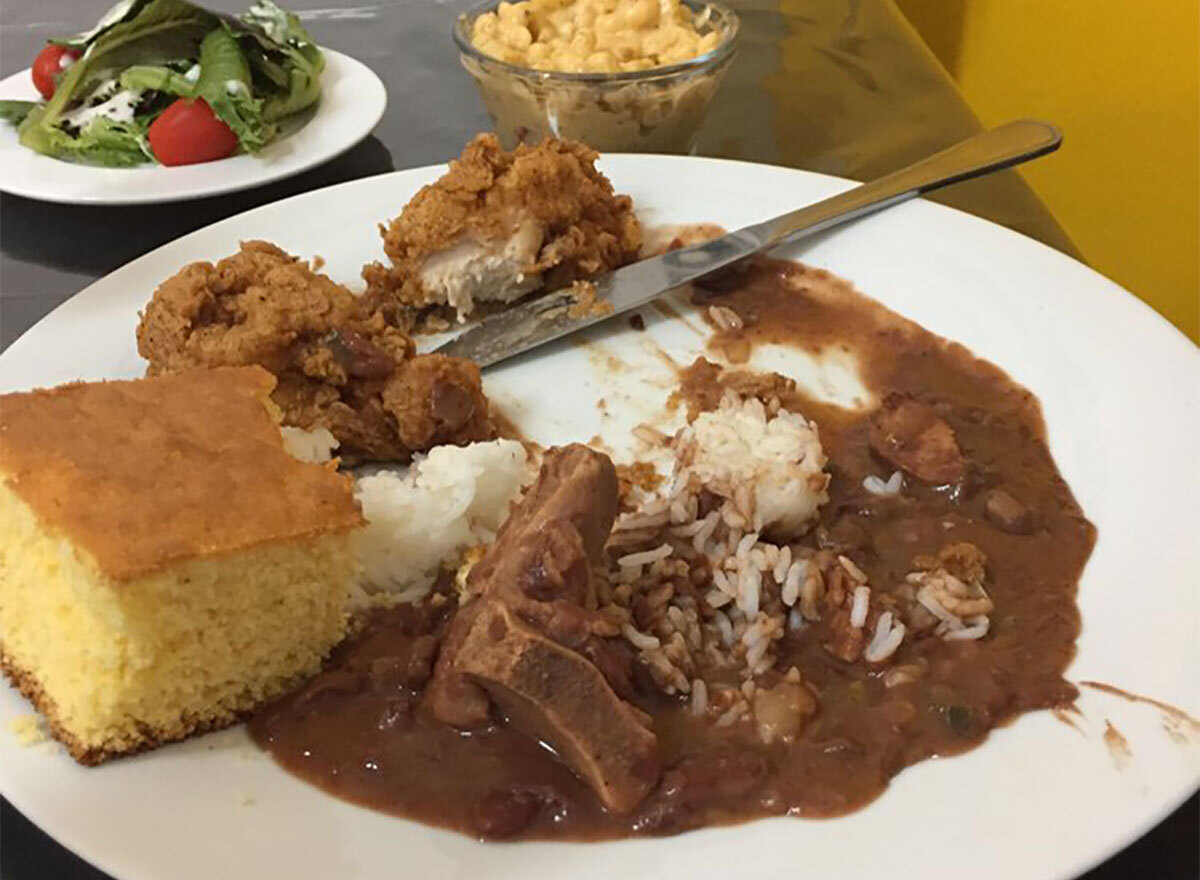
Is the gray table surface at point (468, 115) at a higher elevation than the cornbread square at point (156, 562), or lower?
lower

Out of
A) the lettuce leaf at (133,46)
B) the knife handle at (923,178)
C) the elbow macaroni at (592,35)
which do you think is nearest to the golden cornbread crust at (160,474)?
the knife handle at (923,178)

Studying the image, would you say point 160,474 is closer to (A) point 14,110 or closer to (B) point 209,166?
(B) point 209,166

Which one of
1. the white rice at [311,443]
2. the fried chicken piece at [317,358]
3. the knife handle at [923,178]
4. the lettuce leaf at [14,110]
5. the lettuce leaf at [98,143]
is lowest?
the lettuce leaf at [14,110]

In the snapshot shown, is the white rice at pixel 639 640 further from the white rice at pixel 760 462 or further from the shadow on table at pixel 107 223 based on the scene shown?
the shadow on table at pixel 107 223

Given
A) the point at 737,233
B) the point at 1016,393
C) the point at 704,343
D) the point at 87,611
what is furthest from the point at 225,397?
the point at 1016,393

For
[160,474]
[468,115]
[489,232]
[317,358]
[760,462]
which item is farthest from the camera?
[468,115]

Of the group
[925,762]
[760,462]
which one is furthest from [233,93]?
[925,762]

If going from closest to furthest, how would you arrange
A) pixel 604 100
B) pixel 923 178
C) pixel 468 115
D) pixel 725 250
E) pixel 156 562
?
pixel 156 562 < pixel 725 250 < pixel 923 178 < pixel 604 100 < pixel 468 115

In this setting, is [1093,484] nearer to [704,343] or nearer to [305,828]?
[704,343]
